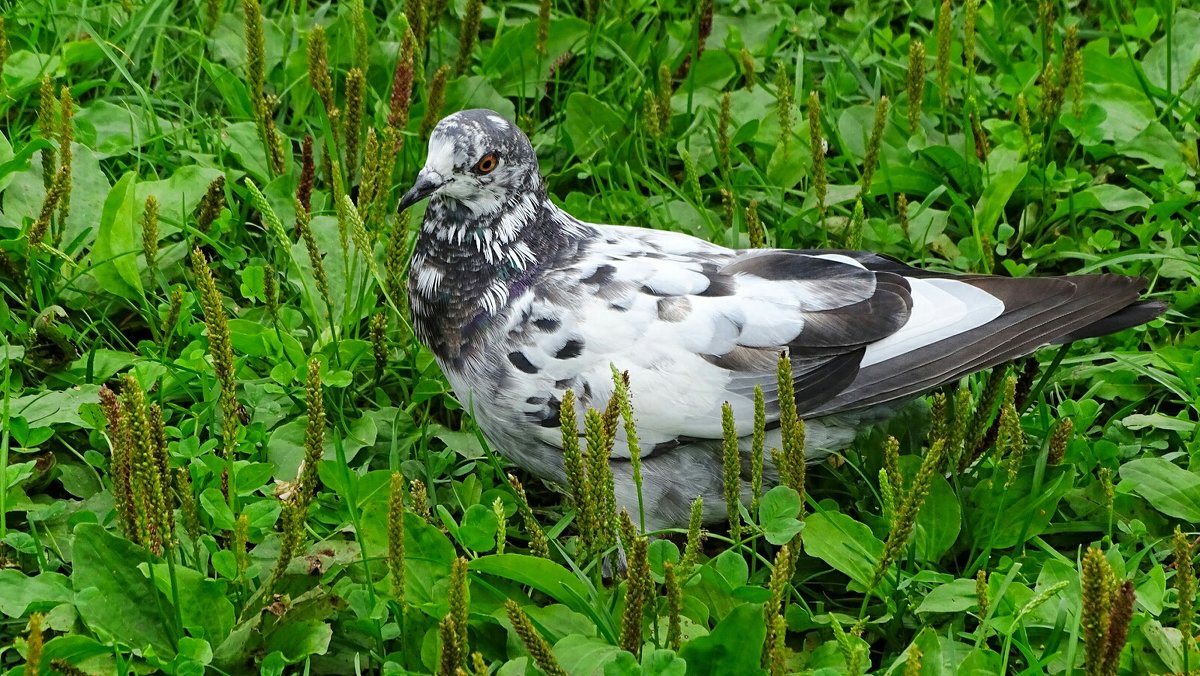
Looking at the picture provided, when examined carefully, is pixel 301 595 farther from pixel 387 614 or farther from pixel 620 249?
pixel 620 249

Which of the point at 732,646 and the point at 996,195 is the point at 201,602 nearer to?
the point at 732,646

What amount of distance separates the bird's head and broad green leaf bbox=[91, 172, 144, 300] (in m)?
1.01

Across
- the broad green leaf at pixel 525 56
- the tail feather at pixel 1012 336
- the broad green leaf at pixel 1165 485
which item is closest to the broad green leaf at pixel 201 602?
the tail feather at pixel 1012 336

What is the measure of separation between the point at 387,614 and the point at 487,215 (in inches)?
51.5

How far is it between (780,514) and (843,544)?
0.35 metres

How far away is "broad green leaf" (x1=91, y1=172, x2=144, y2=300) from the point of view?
181 inches

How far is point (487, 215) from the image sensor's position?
429 centimetres

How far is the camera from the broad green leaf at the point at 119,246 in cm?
459

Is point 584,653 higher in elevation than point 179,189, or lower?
lower

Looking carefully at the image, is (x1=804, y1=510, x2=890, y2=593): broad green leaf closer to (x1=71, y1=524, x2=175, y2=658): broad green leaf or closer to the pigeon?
→ the pigeon

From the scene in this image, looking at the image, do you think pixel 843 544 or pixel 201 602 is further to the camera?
pixel 843 544

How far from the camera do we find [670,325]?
4074 mm

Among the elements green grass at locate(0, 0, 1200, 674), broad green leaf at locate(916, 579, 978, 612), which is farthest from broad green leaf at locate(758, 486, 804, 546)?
broad green leaf at locate(916, 579, 978, 612)

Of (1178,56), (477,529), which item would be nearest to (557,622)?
(477,529)
